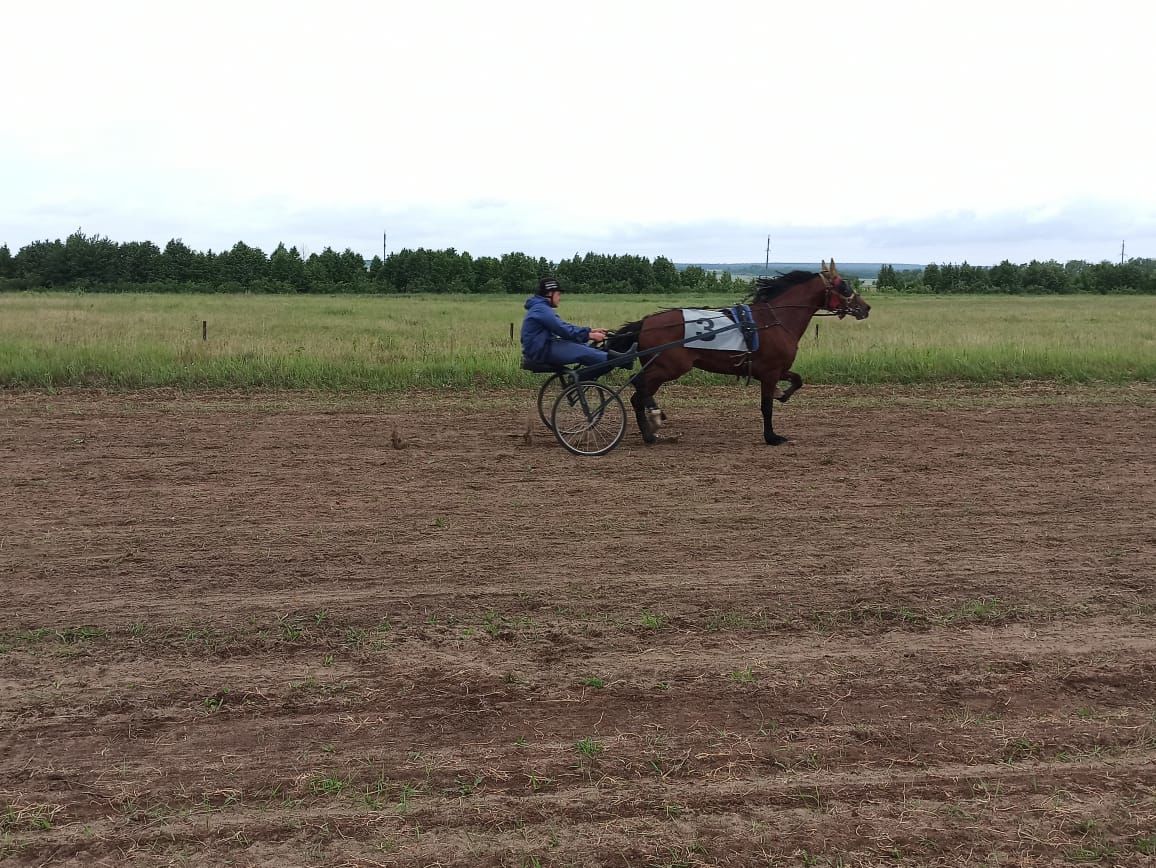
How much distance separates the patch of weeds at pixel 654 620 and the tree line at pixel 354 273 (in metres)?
70.1

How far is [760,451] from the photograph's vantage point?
10898 millimetres

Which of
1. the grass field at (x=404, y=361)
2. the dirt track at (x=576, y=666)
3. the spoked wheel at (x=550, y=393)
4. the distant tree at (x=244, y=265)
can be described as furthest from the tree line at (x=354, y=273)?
the dirt track at (x=576, y=666)

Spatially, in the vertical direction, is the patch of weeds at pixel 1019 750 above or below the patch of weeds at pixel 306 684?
below

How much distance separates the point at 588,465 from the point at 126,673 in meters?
5.76

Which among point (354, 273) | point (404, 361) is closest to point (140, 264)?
point (354, 273)

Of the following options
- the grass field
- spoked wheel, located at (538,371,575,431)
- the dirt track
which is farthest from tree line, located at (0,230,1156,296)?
the dirt track

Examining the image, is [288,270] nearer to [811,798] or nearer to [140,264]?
[140,264]

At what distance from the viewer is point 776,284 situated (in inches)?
449

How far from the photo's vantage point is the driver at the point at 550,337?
10.3 metres

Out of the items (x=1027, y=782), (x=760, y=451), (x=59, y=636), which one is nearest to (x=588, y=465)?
(x=760, y=451)

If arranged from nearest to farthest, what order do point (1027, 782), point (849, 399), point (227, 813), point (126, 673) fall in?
point (227, 813) → point (1027, 782) → point (126, 673) → point (849, 399)

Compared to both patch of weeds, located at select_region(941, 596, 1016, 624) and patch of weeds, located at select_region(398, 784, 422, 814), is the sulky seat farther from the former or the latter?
patch of weeds, located at select_region(398, 784, 422, 814)

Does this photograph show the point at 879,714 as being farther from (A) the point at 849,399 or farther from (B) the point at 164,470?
(A) the point at 849,399

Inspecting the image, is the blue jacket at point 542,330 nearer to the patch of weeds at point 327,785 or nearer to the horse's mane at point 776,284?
the horse's mane at point 776,284
